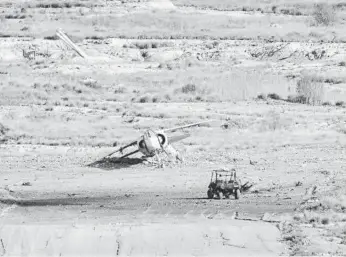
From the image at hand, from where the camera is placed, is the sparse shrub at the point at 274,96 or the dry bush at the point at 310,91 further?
the sparse shrub at the point at 274,96

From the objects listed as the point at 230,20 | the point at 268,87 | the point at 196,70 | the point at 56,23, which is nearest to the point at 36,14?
the point at 56,23

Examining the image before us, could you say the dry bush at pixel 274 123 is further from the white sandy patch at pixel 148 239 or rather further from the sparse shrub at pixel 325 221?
the white sandy patch at pixel 148 239

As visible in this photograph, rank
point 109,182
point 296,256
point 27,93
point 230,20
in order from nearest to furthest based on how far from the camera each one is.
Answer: point 296,256, point 109,182, point 27,93, point 230,20

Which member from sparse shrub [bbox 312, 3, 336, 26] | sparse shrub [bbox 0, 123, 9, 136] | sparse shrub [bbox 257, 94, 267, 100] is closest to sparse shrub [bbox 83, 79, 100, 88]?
sparse shrub [bbox 257, 94, 267, 100]

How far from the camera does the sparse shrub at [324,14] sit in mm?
84188

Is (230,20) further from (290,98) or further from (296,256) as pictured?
(296,256)

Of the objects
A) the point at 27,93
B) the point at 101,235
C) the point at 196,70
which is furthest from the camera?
the point at 196,70

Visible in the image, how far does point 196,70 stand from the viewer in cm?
6444

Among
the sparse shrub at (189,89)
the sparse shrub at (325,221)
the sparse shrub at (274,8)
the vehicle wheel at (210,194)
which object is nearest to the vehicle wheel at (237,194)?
the vehicle wheel at (210,194)

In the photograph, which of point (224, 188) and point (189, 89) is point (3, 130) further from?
point (224, 188)

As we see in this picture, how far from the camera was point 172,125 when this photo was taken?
51.0m

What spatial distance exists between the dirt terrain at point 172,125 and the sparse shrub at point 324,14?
0.74 ft

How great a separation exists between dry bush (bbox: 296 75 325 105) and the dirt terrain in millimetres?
122

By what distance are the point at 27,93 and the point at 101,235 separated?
86.3 ft
